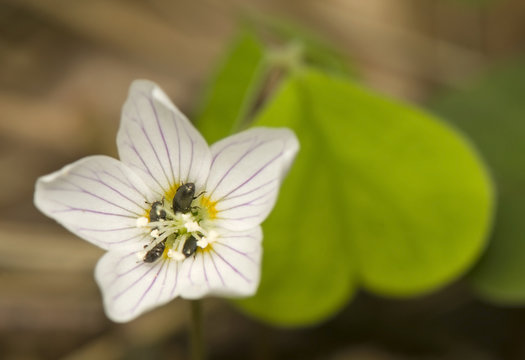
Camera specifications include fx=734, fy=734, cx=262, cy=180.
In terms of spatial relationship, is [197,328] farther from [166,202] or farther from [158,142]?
[158,142]

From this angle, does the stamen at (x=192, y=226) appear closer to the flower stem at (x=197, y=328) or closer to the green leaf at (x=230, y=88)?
the flower stem at (x=197, y=328)

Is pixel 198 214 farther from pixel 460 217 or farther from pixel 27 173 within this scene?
pixel 27 173

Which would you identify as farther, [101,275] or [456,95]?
[456,95]

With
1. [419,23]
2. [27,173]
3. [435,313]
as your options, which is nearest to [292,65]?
[435,313]

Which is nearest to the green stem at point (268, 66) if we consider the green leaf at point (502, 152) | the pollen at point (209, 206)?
the pollen at point (209, 206)

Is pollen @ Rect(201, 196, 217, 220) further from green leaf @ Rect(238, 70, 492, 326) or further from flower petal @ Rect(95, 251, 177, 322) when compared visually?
green leaf @ Rect(238, 70, 492, 326)

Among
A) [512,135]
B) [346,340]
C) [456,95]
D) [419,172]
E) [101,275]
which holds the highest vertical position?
[456,95]

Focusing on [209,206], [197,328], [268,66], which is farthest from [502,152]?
[197,328]
